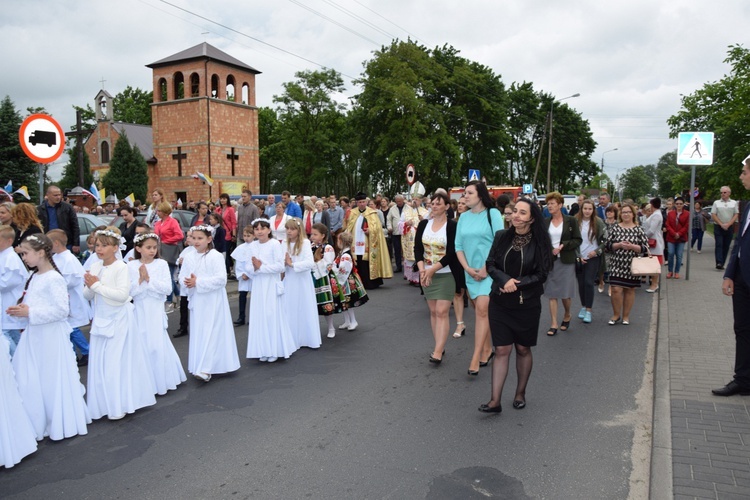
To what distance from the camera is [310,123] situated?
5325 centimetres

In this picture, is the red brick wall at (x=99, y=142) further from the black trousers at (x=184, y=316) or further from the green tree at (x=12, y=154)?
the black trousers at (x=184, y=316)

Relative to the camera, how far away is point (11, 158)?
33.3 meters

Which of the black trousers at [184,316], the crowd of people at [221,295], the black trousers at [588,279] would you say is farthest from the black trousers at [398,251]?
the black trousers at [184,316]

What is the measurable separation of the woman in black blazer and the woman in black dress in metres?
1.39

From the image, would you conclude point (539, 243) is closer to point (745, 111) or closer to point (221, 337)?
point (221, 337)

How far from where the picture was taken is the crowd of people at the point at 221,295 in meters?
4.65

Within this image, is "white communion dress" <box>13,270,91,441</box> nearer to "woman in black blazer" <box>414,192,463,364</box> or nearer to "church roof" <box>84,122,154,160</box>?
"woman in black blazer" <box>414,192,463,364</box>

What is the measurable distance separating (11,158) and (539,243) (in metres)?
36.8

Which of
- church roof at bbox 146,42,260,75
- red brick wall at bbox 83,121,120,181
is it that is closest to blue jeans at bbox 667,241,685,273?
church roof at bbox 146,42,260,75

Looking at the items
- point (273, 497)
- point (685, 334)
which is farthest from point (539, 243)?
point (685, 334)

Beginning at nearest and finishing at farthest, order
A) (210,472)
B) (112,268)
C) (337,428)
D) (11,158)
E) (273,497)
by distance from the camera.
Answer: (273,497), (210,472), (337,428), (112,268), (11,158)

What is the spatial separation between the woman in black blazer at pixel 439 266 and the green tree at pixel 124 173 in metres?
46.3

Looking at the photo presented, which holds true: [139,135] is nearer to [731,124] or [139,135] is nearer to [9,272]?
[731,124]

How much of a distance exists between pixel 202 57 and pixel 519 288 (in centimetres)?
4664
